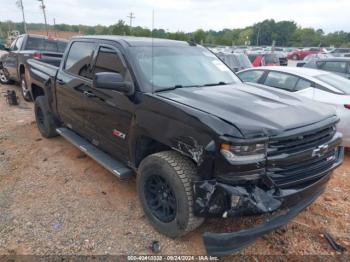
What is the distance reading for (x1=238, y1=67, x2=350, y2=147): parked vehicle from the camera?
4873 mm

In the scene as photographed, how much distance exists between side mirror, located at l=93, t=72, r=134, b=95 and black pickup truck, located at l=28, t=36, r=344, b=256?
1 cm

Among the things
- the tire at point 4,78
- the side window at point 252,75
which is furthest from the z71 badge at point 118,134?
the tire at point 4,78

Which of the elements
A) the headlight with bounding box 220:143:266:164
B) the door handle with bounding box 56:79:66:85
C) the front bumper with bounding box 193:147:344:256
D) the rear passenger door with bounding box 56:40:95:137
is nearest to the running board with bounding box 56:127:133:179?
the rear passenger door with bounding box 56:40:95:137

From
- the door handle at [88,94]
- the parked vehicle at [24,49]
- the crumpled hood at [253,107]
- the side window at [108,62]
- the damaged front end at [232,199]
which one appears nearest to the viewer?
the damaged front end at [232,199]

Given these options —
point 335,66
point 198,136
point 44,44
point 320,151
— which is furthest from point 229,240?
point 44,44

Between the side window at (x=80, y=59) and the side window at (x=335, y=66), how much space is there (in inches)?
289

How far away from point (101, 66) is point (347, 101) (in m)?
3.92

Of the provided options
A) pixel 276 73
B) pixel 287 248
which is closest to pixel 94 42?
pixel 287 248

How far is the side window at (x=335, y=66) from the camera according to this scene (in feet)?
27.8

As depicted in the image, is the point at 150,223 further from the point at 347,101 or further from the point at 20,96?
the point at 20,96

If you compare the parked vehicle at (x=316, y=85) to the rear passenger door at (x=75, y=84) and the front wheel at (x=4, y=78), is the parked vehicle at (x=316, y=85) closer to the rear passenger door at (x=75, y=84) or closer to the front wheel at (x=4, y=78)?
the rear passenger door at (x=75, y=84)

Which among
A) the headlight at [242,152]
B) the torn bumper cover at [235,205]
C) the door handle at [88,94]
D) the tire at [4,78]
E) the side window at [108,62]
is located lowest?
the tire at [4,78]

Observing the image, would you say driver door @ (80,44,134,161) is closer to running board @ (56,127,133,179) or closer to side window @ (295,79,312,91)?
running board @ (56,127,133,179)

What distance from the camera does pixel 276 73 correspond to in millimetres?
6242
